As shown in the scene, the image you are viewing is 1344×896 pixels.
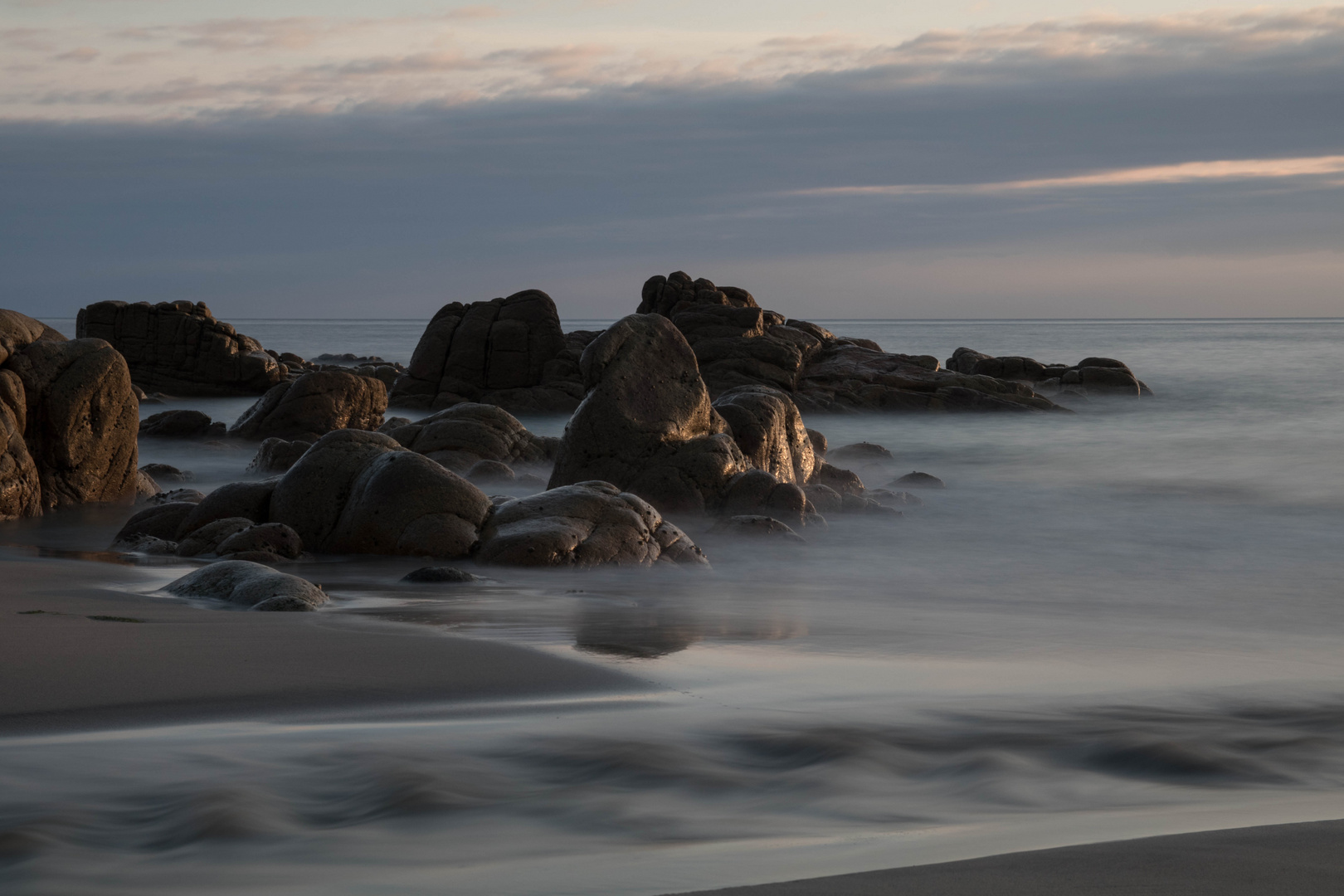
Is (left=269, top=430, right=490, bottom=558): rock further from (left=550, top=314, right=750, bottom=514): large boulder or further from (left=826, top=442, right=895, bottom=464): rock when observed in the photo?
(left=826, top=442, right=895, bottom=464): rock

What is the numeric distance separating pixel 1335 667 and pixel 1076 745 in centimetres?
275

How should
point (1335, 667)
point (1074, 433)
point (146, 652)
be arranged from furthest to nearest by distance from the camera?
1. point (1074, 433)
2. point (1335, 667)
3. point (146, 652)

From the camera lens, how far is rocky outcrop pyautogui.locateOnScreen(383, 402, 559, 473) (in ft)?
54.2

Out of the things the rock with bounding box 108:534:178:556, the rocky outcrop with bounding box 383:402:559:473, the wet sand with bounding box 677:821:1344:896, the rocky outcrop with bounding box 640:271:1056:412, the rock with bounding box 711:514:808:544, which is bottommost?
the rock with bounding box 108:534:178:556

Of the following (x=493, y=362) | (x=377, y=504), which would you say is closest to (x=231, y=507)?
(x=377, y=504)

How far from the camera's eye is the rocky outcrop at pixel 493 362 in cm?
3170

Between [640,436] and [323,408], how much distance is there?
11324 millimetres

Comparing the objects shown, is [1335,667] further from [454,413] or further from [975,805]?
[454,413]

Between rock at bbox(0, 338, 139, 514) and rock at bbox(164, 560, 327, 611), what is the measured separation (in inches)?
240

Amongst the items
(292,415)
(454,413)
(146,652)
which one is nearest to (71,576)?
(146,652)

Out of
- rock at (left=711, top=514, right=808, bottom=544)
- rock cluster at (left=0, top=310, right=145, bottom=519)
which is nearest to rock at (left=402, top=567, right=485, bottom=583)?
rock at (left=711, top=514, right=808, bottom=544)

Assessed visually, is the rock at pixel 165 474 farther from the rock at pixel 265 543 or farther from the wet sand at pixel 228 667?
the wet sand at pixel 228 667

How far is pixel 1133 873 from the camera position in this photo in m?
2.71

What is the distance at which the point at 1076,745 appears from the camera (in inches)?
166
